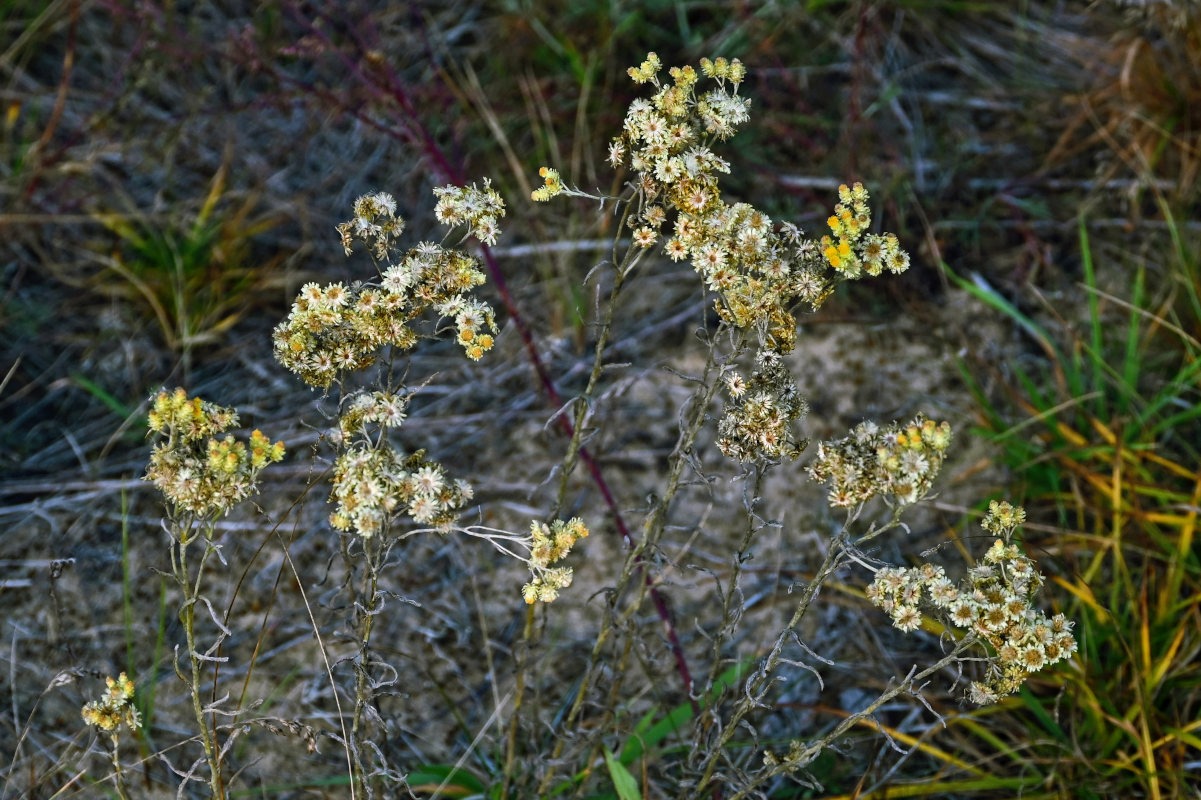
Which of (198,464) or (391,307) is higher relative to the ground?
(391,307)

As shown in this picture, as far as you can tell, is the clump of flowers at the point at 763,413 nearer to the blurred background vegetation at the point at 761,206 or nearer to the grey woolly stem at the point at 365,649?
the grey woolly stem at the point at 365,649

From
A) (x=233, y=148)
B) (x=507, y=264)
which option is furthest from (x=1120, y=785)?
(x=233, y=148)

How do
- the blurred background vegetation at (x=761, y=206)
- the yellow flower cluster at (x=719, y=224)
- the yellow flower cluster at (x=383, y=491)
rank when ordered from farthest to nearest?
1. the blurred background vegetation at (x=761, y=206)
2. the yellow flower cluster at (x=719, y=224)
3. the yellow flower cluster at (x=383, y=491)

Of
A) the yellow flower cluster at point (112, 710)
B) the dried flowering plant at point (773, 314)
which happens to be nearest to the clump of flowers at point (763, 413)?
the dried flowering plant at point (773, 314)

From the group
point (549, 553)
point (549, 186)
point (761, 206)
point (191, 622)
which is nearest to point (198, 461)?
point (191, 622)

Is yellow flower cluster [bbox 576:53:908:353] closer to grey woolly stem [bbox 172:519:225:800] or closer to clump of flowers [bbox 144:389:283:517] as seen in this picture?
clump of flowers [bbox 144:389:283:517]

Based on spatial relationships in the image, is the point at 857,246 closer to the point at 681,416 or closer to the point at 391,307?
the point at 681,416
